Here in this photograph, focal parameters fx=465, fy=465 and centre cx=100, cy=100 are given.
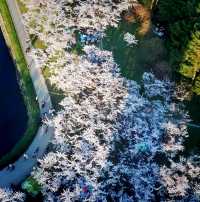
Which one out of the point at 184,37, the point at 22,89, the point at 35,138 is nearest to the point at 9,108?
the point at 22,89

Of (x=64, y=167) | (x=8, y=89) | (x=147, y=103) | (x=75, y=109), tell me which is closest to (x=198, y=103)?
(x=147, y=103)

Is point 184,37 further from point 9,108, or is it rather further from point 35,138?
point 9,108

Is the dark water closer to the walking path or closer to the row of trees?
the walking path

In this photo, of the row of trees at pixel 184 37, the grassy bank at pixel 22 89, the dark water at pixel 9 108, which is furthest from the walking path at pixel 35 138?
the row of trees at pixel 184 37

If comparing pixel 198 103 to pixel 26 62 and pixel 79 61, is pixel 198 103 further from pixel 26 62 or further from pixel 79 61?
pixel 26 62

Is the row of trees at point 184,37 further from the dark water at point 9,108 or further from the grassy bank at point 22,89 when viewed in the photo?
the dark water at point 9,108
